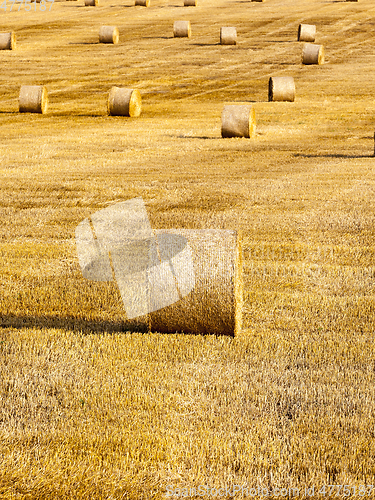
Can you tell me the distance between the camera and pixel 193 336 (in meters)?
6.53

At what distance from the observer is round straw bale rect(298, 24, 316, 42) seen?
42875 mm

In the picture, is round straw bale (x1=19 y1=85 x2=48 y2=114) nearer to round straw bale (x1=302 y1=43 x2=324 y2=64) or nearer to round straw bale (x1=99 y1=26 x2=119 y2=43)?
round straw bale (x1=302 y1=43 x2=324 y2=64)

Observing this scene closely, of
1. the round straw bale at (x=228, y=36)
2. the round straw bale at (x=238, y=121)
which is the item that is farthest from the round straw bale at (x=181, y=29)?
the round straw bale at (x=238, y=121)

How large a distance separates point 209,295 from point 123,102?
19797mm

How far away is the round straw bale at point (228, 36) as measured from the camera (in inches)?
1692

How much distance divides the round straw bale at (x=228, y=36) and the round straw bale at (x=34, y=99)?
19.5 metres

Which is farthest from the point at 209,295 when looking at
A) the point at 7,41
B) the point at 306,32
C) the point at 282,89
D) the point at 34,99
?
the point at 7,41

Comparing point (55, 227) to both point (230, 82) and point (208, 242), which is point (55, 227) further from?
point (230, 82)

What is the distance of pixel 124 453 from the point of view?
4.67 m

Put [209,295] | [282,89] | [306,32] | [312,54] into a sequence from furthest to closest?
[306,32] → [312,54] → [282,89] → [209,295]

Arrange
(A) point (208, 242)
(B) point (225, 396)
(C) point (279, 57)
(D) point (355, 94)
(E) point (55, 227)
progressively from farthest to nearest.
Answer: (C) point (279, 57) < (D) point (355, 94) < (E) point (55, 227) < (A) point (208, 242) < (B) point (225, 396)

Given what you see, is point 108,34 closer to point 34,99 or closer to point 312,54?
point 312,54

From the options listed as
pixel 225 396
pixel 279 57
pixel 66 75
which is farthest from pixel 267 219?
pixel 279 57

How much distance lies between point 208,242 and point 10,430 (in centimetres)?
248
